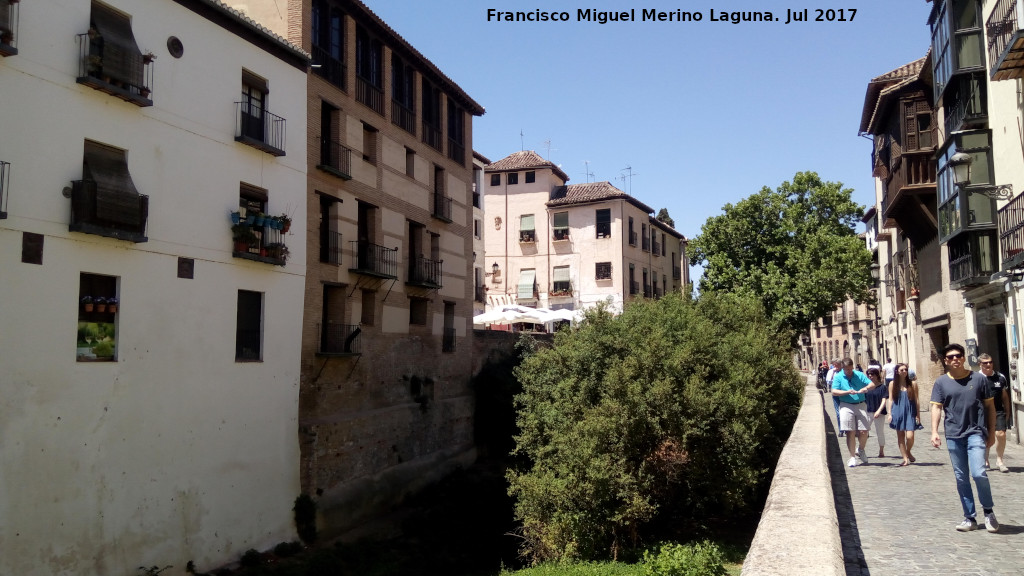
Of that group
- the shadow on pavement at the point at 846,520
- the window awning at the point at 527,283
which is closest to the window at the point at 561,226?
the window awning at the point at 527,283

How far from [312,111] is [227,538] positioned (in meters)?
10.7

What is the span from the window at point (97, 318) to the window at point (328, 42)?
336 inches

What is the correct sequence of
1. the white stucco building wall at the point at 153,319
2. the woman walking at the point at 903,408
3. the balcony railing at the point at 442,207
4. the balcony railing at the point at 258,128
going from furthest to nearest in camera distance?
the balcony railing at the point at 442,207, the balcony railing at the point at 258,128, the white stucco building wall at the point at 153,319, the woman walking at the point at 903,408

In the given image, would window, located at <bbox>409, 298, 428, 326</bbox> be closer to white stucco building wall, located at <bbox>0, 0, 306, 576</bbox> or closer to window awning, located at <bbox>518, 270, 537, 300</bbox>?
white stucco building wall, located at <bbox>0, 0, 306, 576</bbox>

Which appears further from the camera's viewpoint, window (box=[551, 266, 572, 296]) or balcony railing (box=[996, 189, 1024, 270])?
window (box=[551, 266, 572, 296])

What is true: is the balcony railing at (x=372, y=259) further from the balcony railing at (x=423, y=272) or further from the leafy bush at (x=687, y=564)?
the leafy bush at (x=687, y=564)

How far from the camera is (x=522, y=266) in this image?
46.6 meters

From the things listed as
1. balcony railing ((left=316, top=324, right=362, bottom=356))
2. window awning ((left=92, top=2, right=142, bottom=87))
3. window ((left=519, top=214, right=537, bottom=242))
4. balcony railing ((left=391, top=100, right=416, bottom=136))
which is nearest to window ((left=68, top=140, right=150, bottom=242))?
window awning ((left=92, top=2, right=142, bottom=87))

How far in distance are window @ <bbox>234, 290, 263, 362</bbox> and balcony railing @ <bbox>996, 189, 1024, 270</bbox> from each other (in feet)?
52.9

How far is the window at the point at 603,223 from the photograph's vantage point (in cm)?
4550

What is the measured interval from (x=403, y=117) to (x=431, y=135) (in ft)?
7.78

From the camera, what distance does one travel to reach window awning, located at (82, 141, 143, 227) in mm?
13969

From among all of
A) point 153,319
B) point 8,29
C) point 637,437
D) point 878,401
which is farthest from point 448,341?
point 8,29

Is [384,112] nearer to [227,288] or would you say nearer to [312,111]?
[312,111]
